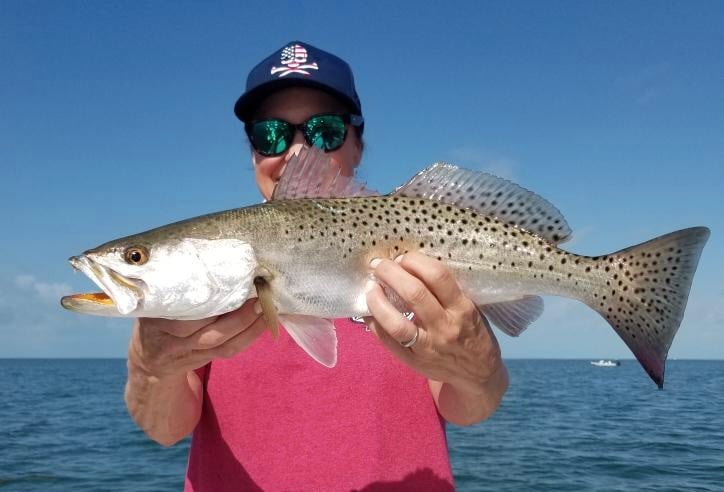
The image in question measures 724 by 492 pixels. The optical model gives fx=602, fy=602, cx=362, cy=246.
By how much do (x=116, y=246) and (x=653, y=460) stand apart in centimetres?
1803

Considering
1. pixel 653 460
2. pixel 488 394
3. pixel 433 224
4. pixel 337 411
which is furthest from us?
pixel 653 460

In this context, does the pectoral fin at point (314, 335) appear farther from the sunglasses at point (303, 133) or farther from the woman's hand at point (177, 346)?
the sunglasses at point (303, 133)

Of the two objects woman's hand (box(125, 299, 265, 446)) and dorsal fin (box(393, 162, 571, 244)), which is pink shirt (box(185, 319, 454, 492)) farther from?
dorsal fin (box(393, 162, 571, 244))

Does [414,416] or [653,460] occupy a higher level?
[414,416]

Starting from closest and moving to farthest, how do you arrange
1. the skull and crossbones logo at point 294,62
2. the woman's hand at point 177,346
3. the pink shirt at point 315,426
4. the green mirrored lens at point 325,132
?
1. the woman's hand at point 177,346
2. the pink shirt at point 315,426
3. the skull and crossbones logo at point 294,62
4. the green mirrored lens at point 325,132

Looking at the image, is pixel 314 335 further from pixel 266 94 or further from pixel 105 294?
pixel 266 94

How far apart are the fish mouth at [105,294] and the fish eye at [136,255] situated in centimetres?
10

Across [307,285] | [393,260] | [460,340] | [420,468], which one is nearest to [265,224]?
[307,285]

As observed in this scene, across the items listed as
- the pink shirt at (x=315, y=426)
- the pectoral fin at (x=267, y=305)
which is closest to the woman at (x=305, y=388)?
the pink shirt at (x=315, y=426)

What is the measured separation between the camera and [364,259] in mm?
3465

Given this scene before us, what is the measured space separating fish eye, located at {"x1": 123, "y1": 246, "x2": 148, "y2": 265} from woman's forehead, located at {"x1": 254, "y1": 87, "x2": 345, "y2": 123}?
187 cm

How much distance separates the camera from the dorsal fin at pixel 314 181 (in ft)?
11.9

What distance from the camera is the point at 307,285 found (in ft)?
11.3

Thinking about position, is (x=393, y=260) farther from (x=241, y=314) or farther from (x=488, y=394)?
(x=488, y=394)
